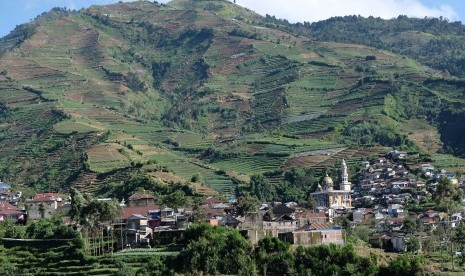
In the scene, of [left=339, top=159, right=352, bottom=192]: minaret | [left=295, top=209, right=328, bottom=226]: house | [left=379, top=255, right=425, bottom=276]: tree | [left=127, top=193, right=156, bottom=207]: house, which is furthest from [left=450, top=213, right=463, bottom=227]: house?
[left=127, top=193, right=156, bottom=207]: house

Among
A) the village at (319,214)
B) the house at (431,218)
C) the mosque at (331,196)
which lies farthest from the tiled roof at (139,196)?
the house at (431,218)

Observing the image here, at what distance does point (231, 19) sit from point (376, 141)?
85.9m

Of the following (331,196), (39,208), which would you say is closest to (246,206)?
(39,208)

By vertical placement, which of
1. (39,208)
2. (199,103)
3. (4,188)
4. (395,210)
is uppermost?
(199,103)

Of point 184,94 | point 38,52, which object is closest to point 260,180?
point 184,94

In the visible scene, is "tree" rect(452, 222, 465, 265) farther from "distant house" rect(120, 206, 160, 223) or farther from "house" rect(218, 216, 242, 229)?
"distant house" rect(120, 206, 160, 223)

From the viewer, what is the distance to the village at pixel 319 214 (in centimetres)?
5263

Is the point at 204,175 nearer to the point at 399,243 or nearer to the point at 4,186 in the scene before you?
the point at 4,186

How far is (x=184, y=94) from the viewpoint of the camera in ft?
477

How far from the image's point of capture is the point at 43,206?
213ft

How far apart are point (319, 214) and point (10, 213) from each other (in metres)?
23.1

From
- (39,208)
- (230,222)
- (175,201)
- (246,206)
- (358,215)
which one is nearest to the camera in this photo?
(230,222)

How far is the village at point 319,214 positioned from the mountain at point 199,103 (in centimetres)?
729

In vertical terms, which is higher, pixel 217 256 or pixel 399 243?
pixel 217 256
